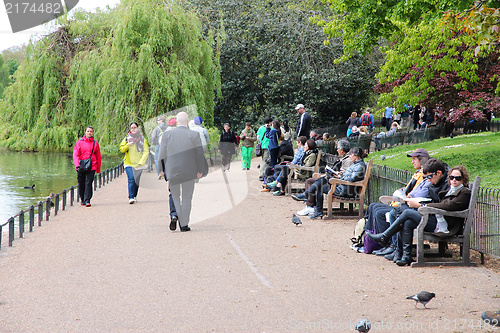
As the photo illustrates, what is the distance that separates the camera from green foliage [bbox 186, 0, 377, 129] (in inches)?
1380

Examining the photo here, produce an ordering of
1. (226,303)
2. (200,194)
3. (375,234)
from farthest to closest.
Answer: (200,194)
(375,234)
(226,303)

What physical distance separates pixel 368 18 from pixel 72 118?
18.5m

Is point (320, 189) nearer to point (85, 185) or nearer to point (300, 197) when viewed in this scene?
point (300, 197)

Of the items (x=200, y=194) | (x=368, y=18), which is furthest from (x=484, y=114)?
(x=200, y=194)

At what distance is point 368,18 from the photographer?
652 inches

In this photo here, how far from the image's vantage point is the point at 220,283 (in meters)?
6.84

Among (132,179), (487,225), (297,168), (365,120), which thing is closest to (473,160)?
(297,168)

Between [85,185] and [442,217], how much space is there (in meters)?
9.20

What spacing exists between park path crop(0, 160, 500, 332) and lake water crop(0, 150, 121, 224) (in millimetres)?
6197

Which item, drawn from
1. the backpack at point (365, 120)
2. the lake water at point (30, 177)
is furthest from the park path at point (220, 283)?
the backpack at point (365, 120)

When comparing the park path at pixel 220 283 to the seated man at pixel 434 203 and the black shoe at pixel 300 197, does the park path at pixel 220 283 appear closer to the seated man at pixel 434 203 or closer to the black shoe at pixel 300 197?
the seated man at pixel 434 203

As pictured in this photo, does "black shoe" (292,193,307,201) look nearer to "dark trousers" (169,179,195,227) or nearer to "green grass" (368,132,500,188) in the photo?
"dark trousers" (169,179,195,227)

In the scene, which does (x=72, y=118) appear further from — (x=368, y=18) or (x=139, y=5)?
(x=368, y=18)

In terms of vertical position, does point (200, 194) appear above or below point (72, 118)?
below
